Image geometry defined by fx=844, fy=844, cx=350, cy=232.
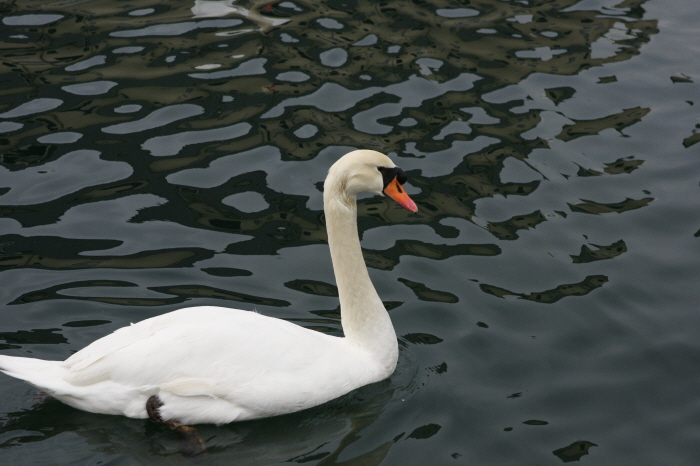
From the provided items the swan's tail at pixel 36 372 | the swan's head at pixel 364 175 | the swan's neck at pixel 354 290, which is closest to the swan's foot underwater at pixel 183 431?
the swan's tail at pixel 36 372

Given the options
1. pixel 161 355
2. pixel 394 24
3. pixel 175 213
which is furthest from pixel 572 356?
pixel 394 24

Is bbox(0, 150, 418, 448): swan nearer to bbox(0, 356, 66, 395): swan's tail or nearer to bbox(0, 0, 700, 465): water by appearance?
bbox(0, 356, 66, 395): swan's tail

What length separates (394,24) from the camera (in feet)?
38.5

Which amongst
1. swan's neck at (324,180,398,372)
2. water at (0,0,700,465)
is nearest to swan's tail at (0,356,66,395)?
water at (0,0,700,465)

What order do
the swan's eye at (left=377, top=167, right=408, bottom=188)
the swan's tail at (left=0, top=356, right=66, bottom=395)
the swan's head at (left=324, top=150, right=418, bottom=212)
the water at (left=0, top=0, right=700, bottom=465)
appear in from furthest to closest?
the swan's eye at (left=377, top=167, right=408, bottom=188) → the swan's head at (left=324, top=150, right=418, bottom=212) → the water at (left=0, top=0, right=700, bottom=465) → the swan's tail at (left=0, top=356, right=66, bottom=395)

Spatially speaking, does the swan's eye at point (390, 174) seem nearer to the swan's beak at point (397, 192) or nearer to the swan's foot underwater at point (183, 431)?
the swan's beak at point (397, 192)

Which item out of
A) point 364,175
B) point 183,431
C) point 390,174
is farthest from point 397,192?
point 183,431

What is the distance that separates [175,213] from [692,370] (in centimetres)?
479

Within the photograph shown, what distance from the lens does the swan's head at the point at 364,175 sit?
5.98 metres

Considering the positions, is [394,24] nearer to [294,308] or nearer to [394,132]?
[394,132]

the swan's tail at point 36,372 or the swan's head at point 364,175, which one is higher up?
the swan's head at point 364,175

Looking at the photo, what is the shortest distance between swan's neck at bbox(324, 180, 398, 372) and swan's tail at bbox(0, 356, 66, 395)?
6.73 ft

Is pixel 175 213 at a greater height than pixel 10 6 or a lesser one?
lesser

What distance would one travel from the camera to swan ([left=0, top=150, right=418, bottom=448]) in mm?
5445
